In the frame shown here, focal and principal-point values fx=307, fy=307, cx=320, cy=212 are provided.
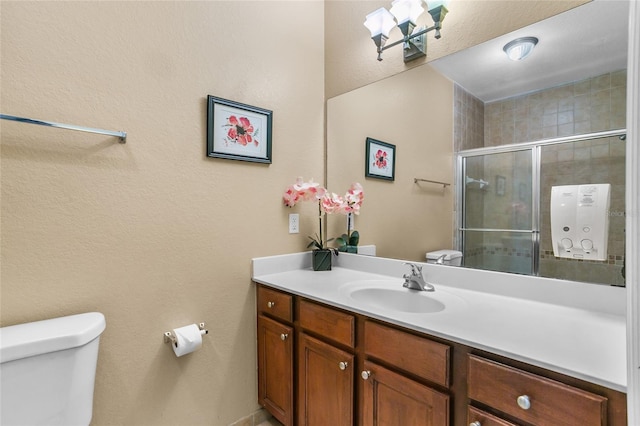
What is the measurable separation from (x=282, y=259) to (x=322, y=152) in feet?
2.52

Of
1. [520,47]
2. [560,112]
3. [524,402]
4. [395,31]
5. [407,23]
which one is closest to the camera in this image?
[524,402]

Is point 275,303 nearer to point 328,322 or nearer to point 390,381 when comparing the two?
point 328,322

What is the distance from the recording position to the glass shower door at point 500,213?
1271 millimetres

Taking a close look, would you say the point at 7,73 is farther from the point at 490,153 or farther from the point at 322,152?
the point at 490,153

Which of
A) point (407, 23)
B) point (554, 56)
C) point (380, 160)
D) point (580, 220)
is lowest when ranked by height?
point (580, 220)

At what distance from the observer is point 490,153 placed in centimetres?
138

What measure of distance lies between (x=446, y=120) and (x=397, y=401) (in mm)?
1262

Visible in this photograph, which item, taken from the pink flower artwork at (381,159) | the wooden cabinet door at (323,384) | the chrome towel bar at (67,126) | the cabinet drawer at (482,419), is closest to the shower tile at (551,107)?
the pink flower artwork at (381,159)

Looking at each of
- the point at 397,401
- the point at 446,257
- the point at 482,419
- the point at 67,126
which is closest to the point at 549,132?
the point at 446,257

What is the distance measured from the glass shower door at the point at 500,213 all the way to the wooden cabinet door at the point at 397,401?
0.66 metres

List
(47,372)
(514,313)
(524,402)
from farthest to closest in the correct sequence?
(514,313), (47,372), (524,402)

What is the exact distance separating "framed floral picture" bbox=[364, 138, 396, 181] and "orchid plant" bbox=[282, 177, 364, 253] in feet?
0.43

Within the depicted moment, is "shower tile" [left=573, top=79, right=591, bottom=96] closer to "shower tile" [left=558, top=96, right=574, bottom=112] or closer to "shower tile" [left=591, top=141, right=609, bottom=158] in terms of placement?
"shower tile" [left=558, top=96, right=574, bottom=112]

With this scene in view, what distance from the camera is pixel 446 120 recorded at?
1532mm
